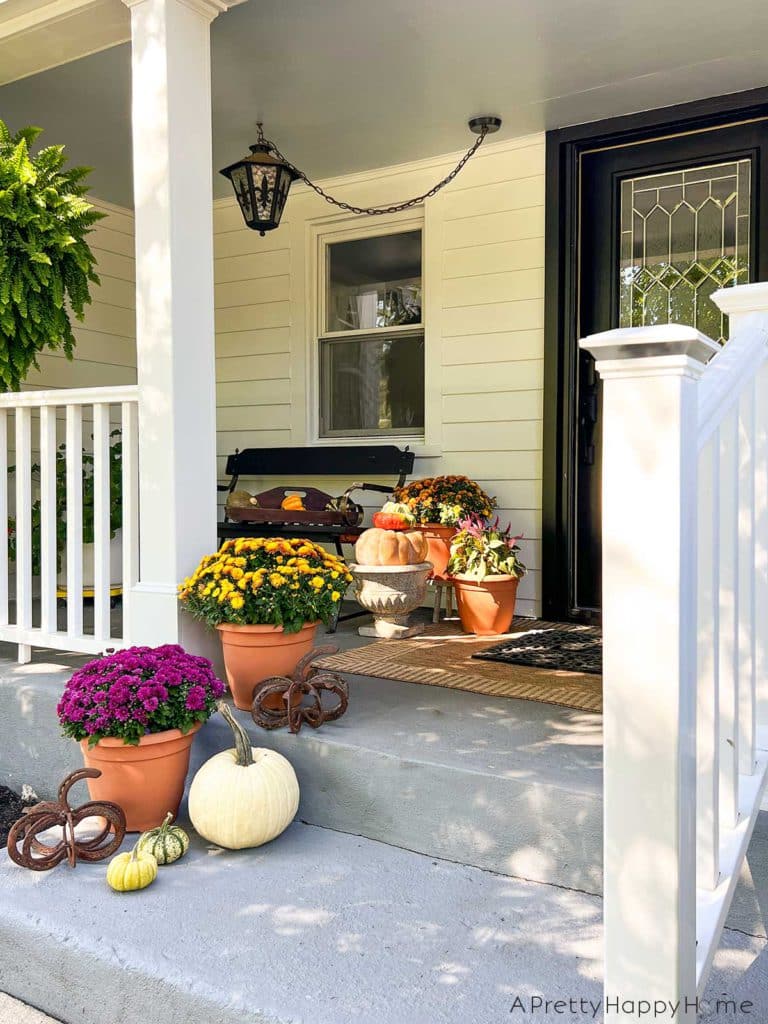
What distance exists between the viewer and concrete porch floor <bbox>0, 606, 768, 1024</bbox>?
1587mm

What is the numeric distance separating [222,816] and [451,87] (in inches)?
117

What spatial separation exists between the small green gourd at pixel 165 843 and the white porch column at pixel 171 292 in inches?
28.9

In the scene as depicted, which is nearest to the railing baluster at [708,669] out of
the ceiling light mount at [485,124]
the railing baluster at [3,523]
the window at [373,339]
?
the railing baluster at [3,523]

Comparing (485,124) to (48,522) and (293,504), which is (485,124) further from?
(48,522)

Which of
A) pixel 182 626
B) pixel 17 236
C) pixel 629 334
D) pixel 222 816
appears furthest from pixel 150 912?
pixel 17 236

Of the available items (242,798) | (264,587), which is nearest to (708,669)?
(242,798)

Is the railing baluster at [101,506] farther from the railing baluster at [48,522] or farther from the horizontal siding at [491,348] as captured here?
the horizontal siding at [491,348]

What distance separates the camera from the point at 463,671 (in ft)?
9.80

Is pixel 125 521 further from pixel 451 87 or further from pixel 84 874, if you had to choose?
pixel 451 87

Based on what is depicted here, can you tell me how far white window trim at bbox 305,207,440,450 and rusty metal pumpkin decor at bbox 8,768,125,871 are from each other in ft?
8.80

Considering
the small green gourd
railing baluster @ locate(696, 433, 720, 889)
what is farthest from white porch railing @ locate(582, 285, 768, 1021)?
the small green gourd

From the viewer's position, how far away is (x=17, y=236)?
9.45 ft

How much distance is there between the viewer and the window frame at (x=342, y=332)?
14.9ft

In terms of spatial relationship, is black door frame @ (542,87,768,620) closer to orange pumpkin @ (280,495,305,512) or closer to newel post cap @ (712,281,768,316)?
orange pumpkin @ (280,495,305,512)
